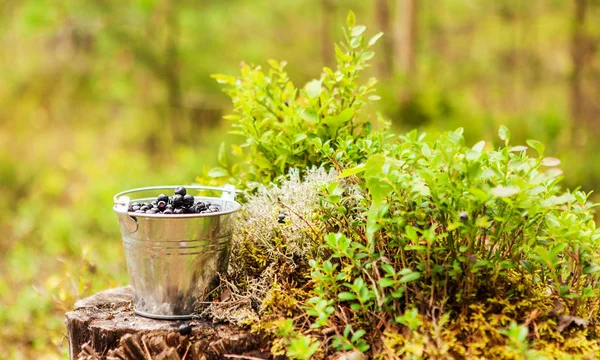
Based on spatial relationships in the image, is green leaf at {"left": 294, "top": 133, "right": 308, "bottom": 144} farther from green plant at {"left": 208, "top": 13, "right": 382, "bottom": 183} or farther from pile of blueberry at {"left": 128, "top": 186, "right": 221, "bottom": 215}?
pile of blueberry at {"left": 128, "top": 186, "right": 221, "bottom": 215}

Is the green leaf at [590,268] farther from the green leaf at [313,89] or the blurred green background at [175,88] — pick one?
the blurred green background at [175,88]

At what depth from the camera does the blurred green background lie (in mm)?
5805

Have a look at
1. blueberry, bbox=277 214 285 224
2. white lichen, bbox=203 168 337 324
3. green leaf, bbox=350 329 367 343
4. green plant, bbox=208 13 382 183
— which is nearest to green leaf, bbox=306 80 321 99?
green plant, bbox=208 13 382 183

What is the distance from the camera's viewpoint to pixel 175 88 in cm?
771

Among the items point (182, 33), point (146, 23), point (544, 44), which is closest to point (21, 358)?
point (146, 23)

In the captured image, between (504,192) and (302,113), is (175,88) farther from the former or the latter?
(504,192)

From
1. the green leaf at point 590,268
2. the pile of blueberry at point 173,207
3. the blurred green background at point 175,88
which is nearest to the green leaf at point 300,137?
the pile of blueberry at point 173,207

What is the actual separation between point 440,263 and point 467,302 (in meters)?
0.17

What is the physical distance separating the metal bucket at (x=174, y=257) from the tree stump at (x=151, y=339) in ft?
0.25

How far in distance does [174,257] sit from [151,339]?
32 cm

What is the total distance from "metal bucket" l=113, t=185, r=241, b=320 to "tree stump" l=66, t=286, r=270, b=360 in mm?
77

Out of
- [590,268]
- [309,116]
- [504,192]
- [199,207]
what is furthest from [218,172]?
[590,268]

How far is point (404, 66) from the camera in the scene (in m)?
6.58

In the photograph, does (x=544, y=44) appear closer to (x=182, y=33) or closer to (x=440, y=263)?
(x=182, y=33)
